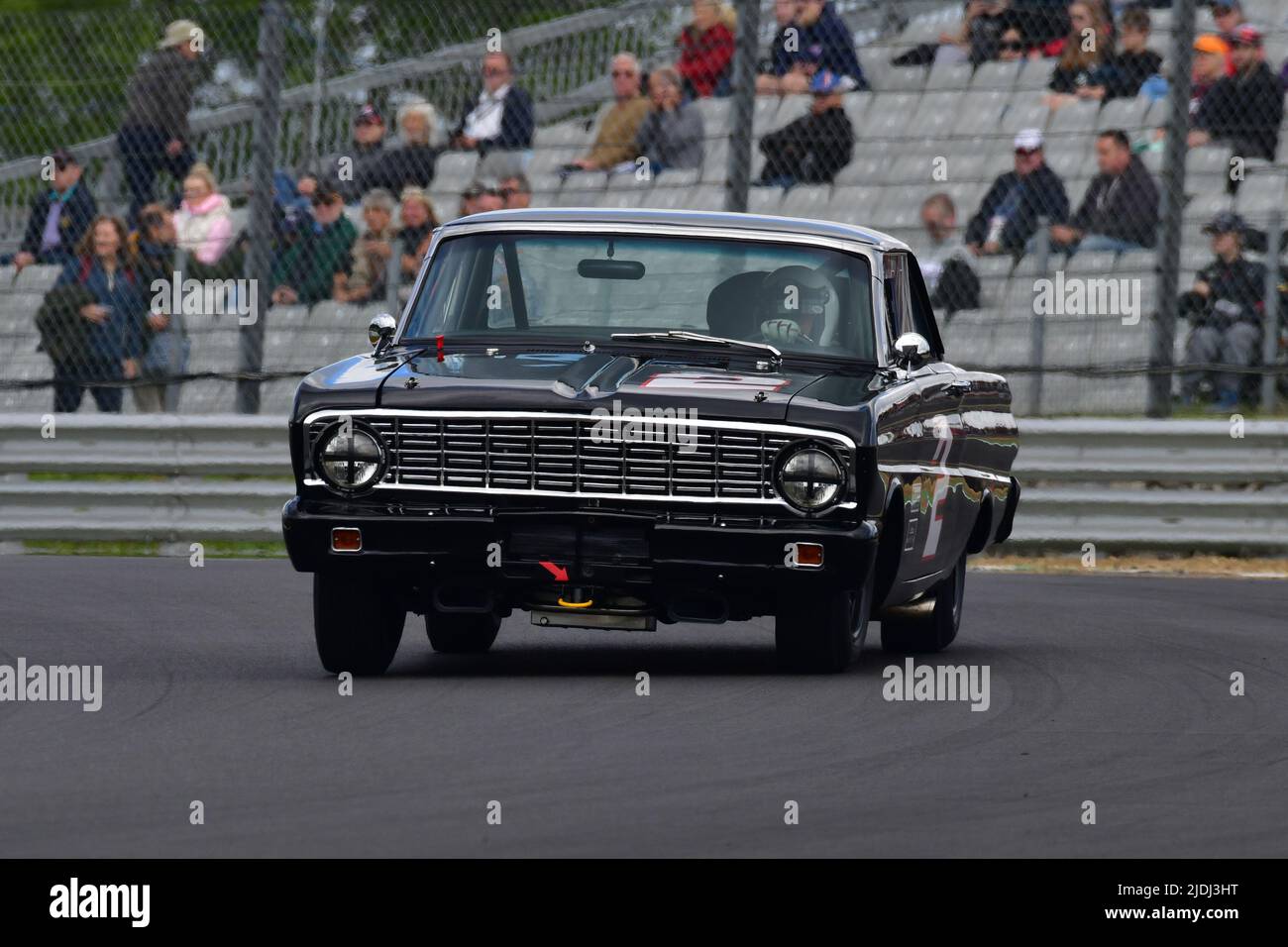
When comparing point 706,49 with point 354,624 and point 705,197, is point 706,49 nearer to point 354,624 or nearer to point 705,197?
point 705,197

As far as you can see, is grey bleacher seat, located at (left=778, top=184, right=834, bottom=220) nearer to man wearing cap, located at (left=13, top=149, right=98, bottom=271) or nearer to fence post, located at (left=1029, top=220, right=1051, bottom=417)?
fence post, located at (left=1029, top=220, right=1051, bottom=417)

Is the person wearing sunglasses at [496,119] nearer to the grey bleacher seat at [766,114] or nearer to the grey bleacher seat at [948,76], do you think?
the grey bleacher seat at [766,114]

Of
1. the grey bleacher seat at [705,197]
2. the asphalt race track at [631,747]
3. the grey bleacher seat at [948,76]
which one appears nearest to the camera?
the asphalt race track at [631,747]

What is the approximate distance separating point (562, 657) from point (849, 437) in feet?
6.01

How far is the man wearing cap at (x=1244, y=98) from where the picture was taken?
53.2ft

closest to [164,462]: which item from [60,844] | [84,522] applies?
[84,522]

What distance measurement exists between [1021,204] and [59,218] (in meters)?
6.00

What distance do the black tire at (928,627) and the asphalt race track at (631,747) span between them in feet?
0.33

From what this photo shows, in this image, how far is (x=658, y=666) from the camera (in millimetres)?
9516

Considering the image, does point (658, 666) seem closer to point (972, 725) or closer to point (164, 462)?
point (972, 725)

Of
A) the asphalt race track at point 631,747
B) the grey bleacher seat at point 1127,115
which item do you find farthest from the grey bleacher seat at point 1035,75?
the asphalt race track at point 631,747

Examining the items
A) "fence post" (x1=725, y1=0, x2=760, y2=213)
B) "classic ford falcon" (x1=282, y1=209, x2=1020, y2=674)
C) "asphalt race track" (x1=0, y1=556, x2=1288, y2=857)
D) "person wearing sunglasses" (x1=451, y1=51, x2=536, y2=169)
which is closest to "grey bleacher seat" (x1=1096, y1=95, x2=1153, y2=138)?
"fence post" (x1=725, y1=0, x2=760, y2=213)

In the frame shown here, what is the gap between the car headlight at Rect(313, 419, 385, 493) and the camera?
28.6 feet

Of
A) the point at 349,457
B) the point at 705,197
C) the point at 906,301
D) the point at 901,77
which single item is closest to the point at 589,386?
the point at 349,457
